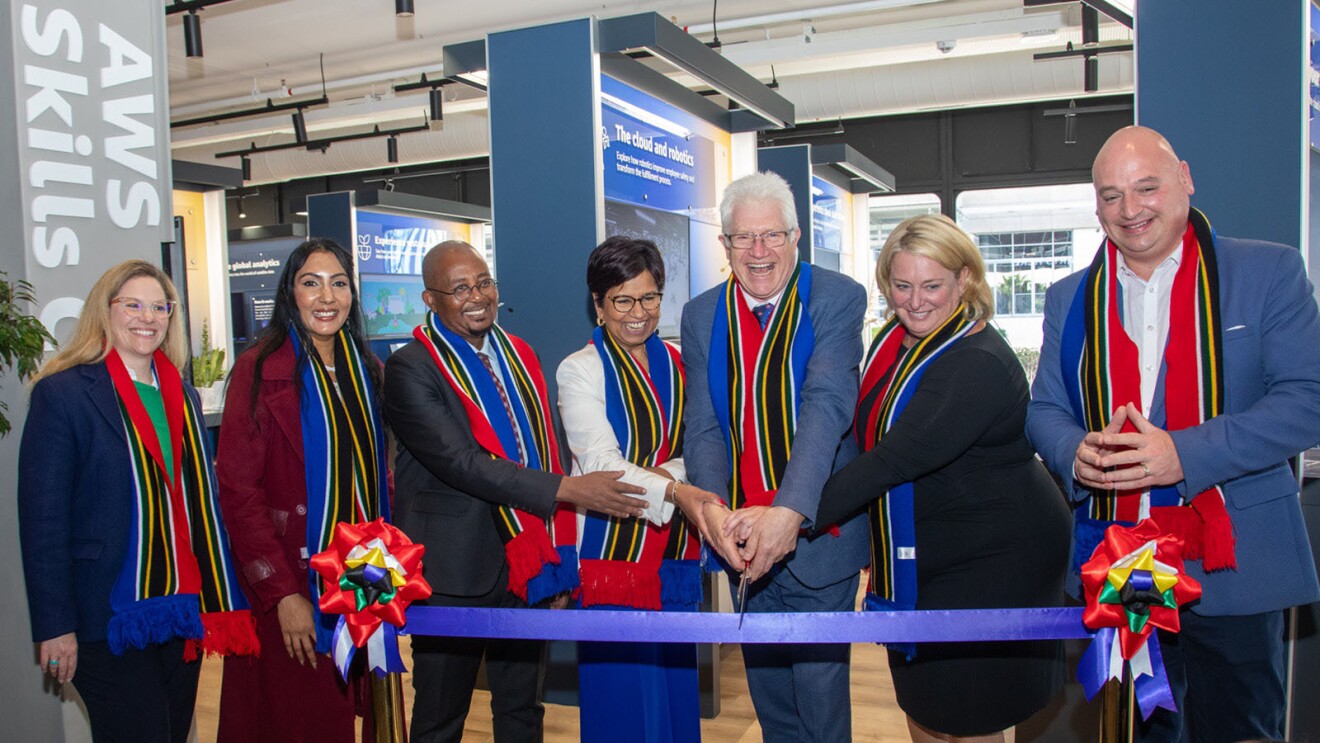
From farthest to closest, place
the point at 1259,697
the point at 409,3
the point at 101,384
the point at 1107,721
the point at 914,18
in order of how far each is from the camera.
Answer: the point at 914,18 < the point at 409,3 < the point at 101,384 < the point at 1259,697 < the point at 1107,721

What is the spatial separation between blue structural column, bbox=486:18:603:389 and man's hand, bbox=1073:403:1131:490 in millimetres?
2298

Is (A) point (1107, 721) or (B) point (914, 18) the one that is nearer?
(A) point (1107, 721)

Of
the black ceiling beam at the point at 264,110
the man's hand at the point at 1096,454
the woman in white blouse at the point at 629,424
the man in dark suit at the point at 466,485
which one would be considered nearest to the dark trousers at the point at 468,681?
the man in dark suit at the point at 466,485

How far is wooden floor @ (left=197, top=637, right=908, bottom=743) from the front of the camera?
12.2ft

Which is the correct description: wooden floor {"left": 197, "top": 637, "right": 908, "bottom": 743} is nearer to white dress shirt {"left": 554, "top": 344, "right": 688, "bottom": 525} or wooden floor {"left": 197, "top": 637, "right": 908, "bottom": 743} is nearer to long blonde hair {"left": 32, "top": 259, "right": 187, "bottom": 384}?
white dress shirt {"left": 554, "top": 344, "right": 688, "bottom": 525}

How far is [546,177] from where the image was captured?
13.7 ft

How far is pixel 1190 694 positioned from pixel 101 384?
254 centimetres

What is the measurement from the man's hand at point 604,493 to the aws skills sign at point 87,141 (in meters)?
1.60

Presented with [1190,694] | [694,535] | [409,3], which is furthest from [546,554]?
[409,3]

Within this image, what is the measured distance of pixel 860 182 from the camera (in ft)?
34.4

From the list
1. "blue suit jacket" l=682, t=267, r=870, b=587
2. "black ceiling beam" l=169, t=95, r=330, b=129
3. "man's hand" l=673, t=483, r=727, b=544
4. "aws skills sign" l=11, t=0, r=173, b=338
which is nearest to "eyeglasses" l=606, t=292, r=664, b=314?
"blue suit jacket" l=682, t=267, r=870, b=587

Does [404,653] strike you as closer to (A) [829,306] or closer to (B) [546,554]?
(B) [546,554]

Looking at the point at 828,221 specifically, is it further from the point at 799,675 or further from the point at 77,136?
the point at 799,675

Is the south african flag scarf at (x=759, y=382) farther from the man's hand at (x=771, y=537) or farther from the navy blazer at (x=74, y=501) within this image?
the navy blazer at (x=74, y=501)
